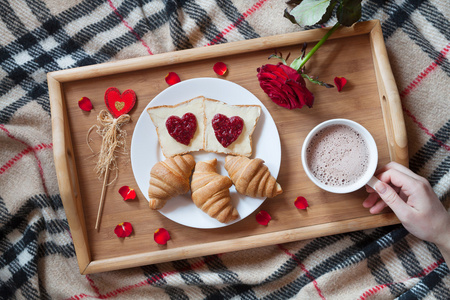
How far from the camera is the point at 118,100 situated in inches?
55.5

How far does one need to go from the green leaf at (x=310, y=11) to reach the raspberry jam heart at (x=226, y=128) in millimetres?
398

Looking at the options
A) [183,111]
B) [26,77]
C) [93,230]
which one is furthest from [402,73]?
[26,77]

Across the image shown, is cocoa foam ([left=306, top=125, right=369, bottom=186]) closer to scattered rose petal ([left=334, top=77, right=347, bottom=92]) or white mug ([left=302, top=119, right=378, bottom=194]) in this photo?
white mug ([left=302, top=119, right=378, bottom=194])

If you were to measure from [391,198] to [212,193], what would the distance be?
24.1 inches

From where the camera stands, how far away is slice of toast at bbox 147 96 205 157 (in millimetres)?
1377

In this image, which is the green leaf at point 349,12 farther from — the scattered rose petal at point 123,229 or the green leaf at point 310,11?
the scattered rose petal at point 123,229

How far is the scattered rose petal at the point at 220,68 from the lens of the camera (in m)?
1.41

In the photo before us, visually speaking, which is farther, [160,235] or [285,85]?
[160,235]

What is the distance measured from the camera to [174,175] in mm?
1329

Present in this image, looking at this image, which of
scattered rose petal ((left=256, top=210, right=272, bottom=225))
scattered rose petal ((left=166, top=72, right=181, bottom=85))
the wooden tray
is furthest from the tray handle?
scattered rose petal ((left=166, top=72, right=181, bottom=85))

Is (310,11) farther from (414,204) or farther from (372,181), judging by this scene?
(414,204)

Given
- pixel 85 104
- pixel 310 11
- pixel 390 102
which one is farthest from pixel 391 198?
pixel 85 104

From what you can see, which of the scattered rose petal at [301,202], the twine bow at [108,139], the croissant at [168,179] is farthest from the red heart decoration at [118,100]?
the scattered rose petal at [301,202]

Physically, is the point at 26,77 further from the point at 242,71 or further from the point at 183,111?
the point at 242,71
